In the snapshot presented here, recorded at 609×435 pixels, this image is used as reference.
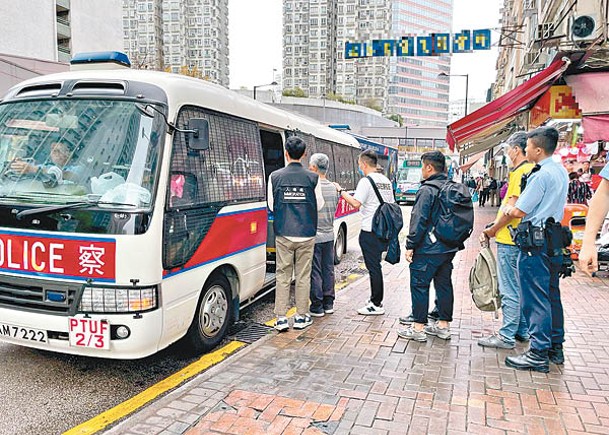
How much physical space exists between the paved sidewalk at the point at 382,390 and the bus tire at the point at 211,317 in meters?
0.47

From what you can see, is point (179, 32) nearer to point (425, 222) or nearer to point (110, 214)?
point (425, 222)

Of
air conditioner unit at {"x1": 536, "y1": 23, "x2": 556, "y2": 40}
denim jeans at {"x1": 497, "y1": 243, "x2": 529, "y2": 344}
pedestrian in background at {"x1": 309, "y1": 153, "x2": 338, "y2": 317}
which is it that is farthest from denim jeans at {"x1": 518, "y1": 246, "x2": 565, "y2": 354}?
air conditioner unit at {"x1": 536, "y1": 23, "x2": 556, "y2": 40}

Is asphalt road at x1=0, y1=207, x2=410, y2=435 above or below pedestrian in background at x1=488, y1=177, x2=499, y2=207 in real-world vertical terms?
below

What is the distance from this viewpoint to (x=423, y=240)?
4902 mm

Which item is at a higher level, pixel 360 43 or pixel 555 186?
pixel 360 43

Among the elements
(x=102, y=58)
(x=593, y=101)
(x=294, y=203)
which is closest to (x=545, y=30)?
(x=593, y=101)

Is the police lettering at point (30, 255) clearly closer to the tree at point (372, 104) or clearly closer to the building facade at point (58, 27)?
the building facade at point (58, 27)

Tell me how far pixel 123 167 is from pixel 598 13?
7608 mm

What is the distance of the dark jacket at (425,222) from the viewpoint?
15.8 ft

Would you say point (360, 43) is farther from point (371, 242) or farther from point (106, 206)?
point (106, 206)

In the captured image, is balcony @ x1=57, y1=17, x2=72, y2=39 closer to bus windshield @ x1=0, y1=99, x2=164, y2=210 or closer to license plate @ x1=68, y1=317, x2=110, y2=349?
bus windshield @ x1=0, y1=99, x2=164, y2=210

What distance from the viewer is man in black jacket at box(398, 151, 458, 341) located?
4844mm

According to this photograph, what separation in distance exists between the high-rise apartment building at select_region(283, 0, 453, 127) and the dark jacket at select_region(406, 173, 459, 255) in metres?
124

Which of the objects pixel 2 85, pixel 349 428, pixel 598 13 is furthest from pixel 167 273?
pixel 2 85
